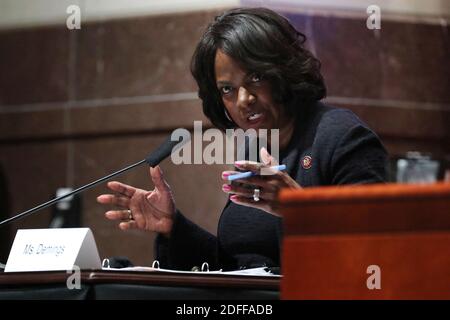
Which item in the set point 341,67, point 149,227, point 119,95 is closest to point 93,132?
point 119,95

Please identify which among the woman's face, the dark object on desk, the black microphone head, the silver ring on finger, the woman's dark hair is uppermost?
the woman's dark hair

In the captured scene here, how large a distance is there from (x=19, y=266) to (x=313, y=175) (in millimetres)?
893

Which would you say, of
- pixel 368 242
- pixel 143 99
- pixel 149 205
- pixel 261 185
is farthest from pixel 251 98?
pixel 143 99

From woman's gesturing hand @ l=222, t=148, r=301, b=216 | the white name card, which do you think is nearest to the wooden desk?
the white name card

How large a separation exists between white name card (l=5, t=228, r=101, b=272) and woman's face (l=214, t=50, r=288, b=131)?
711 millimetres

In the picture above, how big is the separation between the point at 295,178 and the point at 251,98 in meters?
0.31

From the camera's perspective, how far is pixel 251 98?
3027 mm

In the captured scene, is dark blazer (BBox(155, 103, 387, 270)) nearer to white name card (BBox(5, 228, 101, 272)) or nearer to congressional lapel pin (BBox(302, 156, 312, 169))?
congressional lapel pin (BBox(302, 156, 312, 169))

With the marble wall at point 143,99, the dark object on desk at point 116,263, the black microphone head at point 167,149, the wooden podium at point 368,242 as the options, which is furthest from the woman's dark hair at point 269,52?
the marble wall at point 143,99

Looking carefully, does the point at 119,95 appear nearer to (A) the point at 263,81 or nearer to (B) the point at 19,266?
(A) the point at 263,81

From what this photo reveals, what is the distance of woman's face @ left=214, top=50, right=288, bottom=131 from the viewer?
304cm

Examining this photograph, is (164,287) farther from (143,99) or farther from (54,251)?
(143,99)

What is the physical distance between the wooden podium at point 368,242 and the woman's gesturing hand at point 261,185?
0.53m

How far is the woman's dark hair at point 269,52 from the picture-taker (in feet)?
9.88
